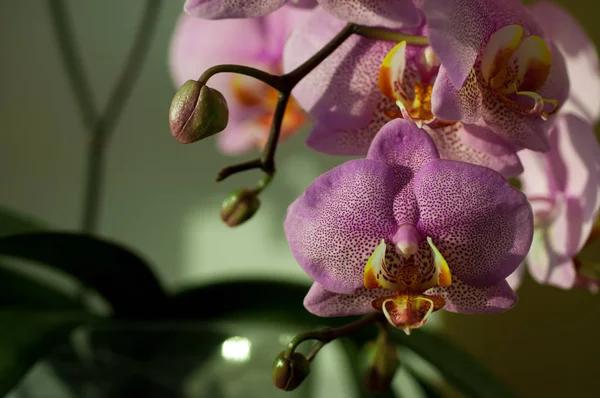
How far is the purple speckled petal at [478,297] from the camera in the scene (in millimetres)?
270

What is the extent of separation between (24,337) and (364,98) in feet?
0.83

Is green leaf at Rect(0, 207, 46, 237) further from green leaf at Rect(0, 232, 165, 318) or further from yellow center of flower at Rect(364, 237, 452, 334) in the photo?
yellow center of flower at Rect(364, 237, 452, 334)

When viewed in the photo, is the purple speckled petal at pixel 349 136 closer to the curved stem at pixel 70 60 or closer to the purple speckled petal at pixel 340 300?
the purple speckled petal at pixel 340 300

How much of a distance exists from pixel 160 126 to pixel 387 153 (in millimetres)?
850

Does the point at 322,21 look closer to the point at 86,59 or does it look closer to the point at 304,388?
the point at 304,388

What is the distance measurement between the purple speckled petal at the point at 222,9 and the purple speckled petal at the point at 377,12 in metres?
0.03

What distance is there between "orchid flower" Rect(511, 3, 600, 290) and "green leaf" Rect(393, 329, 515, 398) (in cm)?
11

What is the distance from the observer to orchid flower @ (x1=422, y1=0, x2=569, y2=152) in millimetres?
255

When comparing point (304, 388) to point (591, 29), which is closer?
point (304, 388)

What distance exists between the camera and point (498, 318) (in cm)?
77

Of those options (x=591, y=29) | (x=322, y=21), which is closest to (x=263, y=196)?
(x=591, y=29)

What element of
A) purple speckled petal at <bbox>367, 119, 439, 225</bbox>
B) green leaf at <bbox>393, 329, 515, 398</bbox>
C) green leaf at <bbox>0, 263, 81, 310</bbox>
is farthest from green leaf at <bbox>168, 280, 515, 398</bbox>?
purple speckled petal at <bbox>367, 119, 439, 225</bbox>

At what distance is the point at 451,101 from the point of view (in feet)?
0.84

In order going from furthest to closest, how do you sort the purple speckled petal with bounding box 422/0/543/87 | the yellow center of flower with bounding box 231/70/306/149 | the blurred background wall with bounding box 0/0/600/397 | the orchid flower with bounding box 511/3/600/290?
1. the blurred background wall with bounding box 0/0/600/397
2. the yellow center of flower with bounding box 231/70/306/149
3. the orchid flower with bounding box 511/3/600/290
4. the purple speckled petal with bounding box 422/0/543/87
